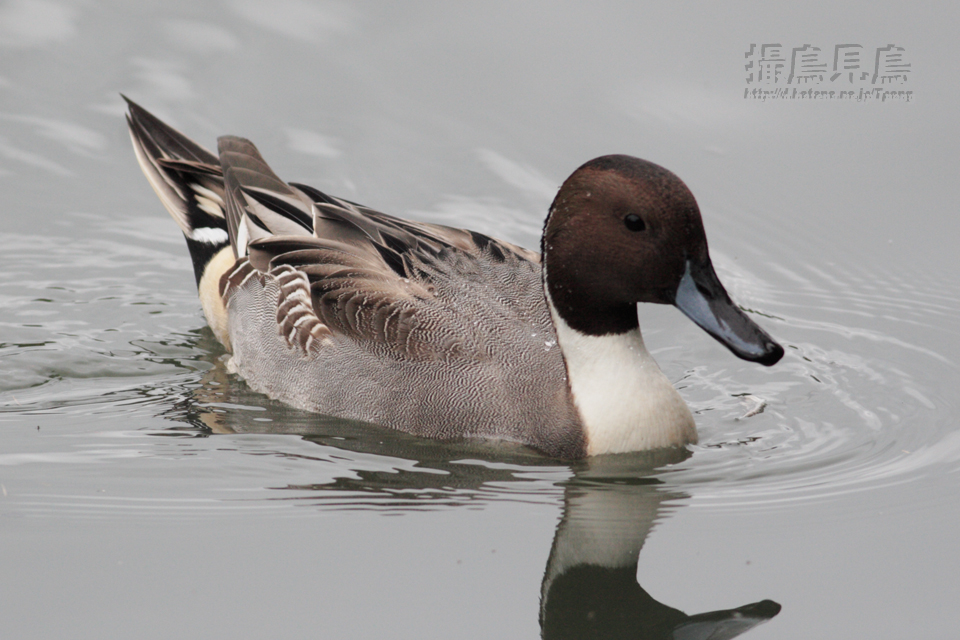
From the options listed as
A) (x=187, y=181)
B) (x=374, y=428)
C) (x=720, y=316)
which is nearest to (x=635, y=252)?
(x=720, y=316)

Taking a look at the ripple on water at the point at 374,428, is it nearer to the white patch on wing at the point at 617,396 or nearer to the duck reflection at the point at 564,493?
the duck reflection at the point at 564,493

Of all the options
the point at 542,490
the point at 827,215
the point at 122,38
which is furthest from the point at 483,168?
the point at 542,490

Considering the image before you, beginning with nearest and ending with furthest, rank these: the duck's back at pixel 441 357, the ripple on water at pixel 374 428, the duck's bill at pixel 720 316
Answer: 1. the duck's bill at pixel 720 316
2. the ripple on water at pixel 374 428
3. the duck's back at pixel 441 357

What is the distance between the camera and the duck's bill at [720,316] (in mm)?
4773

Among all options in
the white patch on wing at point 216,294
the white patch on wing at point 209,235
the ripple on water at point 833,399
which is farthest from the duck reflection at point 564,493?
the white patch on wing at point 209,235

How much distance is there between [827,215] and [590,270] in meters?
2.92

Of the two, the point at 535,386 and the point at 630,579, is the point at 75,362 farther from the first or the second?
the point at 630,579

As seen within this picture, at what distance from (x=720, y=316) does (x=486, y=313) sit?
1161mm

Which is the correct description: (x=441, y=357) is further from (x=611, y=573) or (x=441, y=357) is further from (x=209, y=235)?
(x=209, y=235)

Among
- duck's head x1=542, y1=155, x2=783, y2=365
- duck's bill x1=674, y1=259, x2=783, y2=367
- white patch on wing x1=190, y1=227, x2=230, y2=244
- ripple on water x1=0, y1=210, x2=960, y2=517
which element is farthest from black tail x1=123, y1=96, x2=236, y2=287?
duck's bill x1=674, y1=259, x2=783, y2=367

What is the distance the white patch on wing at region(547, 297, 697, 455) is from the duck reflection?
79mm

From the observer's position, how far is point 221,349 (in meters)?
6.84

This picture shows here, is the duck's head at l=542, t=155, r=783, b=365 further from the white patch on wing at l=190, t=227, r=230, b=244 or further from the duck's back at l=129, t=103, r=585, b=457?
the white patch on wing at l=190, t=227, r=230, b=244

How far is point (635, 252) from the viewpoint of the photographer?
16.3ft
